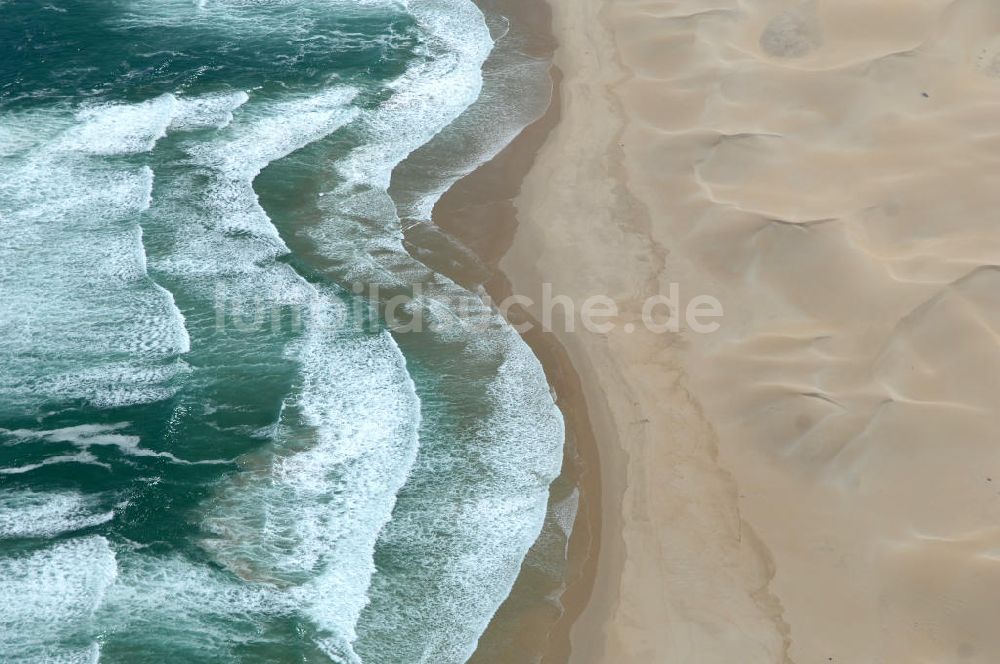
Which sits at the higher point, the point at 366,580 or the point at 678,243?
the point at 678,243

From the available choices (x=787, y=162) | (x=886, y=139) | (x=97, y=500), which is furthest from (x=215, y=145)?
(x=886, y=139)

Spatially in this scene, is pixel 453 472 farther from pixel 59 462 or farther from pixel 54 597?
pixel 59 462

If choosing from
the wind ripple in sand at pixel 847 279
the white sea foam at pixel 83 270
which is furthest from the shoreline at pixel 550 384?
the white sea foam at pixel 83 270

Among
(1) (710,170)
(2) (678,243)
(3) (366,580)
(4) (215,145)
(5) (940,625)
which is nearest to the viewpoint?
(5) (940,625)

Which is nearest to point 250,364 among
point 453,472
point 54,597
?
point 453,472

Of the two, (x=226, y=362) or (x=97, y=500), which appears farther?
(x=226, y=362)

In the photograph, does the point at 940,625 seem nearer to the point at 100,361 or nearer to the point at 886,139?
the point at 886,139

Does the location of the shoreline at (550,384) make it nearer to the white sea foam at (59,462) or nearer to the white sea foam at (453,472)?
the white sea foam at (453,472)

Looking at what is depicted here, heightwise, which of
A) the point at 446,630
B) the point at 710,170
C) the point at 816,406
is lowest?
the point at 446,630

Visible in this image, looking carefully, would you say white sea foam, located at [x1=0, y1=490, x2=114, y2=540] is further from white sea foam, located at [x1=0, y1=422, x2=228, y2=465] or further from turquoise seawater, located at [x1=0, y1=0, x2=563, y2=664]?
white sea foam, located at [x1=0, y1=422, x2=228, y2=465]
